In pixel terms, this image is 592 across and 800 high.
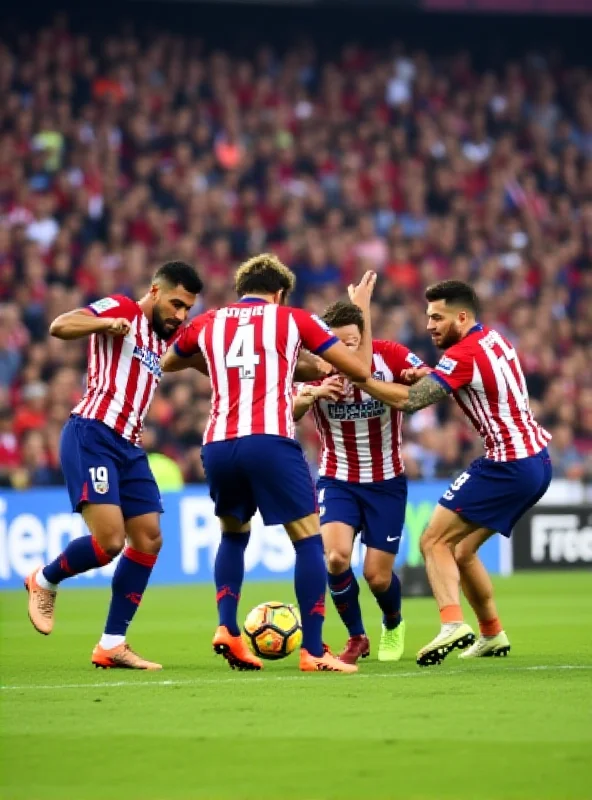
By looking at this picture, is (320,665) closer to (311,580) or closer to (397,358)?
(311,580)

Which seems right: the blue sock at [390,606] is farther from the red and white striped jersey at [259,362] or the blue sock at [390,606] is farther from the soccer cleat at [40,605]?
the soccer cleat at [40,605]

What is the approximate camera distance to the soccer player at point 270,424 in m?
8.16

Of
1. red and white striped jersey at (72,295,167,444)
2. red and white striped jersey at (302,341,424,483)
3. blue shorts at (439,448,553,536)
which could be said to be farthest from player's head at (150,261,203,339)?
blue shorts at (439,448,553,536)

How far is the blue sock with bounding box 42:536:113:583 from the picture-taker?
856cm

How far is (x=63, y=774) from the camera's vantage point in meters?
5.22

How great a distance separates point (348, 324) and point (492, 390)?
932 mm

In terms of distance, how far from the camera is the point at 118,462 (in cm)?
873

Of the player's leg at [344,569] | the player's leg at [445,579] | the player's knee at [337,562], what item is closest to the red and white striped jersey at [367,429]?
the player's leg at [344,569]

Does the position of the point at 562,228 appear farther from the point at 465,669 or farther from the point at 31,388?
the point at 465,669

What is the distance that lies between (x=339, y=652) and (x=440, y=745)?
444cm

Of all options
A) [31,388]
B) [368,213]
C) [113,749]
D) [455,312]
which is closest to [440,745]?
[113,749]

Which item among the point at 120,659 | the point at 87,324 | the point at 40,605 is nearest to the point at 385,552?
the point at 120,659

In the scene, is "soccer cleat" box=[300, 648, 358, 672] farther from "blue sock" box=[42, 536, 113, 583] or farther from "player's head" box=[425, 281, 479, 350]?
"player's head" box=[425, 281, 479, 350]

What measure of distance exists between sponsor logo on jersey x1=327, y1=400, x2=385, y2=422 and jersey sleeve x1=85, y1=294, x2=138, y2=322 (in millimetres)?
1520
